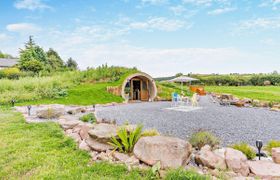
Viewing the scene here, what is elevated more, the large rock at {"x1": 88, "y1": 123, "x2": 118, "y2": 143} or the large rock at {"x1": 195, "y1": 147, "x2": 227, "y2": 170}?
the large rock at {"x1": 88, "y1": 123, "x2": 118, "y2": 143}

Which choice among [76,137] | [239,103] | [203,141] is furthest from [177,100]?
[76,137]

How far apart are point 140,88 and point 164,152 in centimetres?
1523

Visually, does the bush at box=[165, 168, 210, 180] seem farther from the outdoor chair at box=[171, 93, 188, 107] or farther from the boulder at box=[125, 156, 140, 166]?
the outdoor chair at box=[171, 93, 188, 107]

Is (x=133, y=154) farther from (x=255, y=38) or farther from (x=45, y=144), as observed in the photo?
(x=255, y=38)

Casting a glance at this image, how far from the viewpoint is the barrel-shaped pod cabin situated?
56.8 feet

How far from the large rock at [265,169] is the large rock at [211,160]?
401 mm

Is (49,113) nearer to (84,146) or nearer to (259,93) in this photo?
(84,146)

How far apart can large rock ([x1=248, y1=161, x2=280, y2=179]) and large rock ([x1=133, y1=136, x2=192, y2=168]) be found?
939mm

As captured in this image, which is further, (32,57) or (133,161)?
(32,57)

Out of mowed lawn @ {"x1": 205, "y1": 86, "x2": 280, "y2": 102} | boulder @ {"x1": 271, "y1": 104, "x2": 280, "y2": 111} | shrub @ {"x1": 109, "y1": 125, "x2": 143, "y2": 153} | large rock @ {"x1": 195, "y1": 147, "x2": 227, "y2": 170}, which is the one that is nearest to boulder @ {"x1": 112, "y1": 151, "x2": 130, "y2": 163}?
shrub @ {"x1": 109, "y1": 125, "x2": 143, "y2": 153}

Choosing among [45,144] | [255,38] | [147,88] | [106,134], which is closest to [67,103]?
[147,88]

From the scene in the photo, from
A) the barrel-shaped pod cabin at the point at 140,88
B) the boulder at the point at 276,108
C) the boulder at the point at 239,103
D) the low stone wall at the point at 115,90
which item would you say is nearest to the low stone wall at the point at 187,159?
the boulder at the point at 276,108

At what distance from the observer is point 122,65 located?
1942cm

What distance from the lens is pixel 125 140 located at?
3.81 metres
